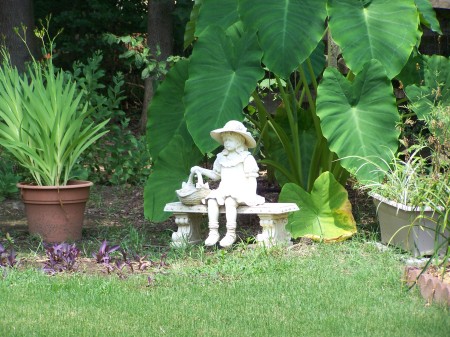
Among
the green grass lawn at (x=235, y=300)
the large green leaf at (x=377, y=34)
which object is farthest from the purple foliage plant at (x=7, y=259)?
the large green leaf at (x=377, y=34)

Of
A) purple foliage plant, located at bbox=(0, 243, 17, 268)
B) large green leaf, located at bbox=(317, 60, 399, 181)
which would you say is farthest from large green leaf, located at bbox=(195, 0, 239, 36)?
purple foliage plant, located at bbox=(0, 243, 17, 268)

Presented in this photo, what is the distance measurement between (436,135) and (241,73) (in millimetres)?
1436

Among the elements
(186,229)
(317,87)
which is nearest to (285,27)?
(317,87)

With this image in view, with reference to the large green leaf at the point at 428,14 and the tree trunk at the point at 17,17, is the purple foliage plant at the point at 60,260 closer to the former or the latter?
the large green leaf at the point at 428,14

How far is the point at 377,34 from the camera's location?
516cm

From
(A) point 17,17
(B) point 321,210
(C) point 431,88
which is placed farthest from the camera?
(A) point 17,17

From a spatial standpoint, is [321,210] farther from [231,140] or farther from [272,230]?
[231,140]

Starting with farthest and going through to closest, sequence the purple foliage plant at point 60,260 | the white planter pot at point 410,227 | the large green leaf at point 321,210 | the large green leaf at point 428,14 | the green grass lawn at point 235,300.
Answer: the large green leaf at point 428,14, the large green leaf at point 321,210, the white planter pot at point 410,227, the purple foliage plant at point 60,260, the green grass lawn at point 235,300

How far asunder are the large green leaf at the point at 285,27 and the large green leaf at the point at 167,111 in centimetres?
78

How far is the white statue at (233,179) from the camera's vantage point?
4.89 m

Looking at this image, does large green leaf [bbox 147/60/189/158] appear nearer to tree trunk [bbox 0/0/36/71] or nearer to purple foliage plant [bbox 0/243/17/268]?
purple foliage plant [bbox 0/243/17/268]

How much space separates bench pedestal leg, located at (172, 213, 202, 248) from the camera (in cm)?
504

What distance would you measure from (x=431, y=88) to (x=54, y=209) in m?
2.45

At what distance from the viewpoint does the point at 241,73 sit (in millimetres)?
5250
